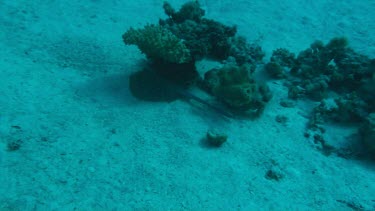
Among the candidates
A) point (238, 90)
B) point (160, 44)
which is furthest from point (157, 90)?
point (238, 90)

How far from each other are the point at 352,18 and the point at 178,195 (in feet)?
24.2

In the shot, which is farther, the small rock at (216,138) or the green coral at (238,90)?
the green coral at (238,90)

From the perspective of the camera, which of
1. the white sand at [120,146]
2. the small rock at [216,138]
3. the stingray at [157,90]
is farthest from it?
the stingray at [157,90]

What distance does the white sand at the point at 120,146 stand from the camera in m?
3.15

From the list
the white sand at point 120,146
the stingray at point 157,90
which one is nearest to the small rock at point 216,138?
the white sand at point 120,146

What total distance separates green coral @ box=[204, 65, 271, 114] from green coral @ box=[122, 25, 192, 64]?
2.11 feet

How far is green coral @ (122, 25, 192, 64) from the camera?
4508 mm

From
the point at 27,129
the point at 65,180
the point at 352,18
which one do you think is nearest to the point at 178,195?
the point at 65,180

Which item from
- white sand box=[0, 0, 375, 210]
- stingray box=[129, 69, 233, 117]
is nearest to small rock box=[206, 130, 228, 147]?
white sand box=[0, 0, 375, 210]

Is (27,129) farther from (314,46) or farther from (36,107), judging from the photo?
(314,46)

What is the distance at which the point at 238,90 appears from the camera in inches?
175

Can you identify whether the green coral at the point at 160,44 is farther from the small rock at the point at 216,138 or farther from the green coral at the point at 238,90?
→ the small rock at the point at 216,138

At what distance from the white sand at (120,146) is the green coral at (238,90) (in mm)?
268

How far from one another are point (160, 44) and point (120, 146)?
5.53ft
